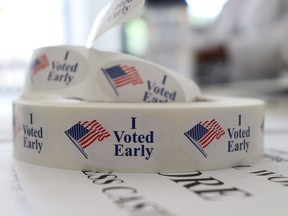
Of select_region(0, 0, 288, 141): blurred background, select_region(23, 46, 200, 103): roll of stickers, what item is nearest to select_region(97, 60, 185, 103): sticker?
select_region(23, 46, 200, 103): roll of stickers

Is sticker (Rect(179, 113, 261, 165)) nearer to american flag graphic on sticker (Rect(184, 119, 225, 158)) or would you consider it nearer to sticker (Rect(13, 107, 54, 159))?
american flag graphic on sticker (Rect(184, 119, 225, 158))

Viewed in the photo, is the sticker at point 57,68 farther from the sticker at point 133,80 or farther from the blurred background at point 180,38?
the blurred background at point 180,38

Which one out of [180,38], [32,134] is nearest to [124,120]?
[32,134]

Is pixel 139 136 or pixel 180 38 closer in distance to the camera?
pixel 139 136

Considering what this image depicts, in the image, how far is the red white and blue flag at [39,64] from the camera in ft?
A: 2.25

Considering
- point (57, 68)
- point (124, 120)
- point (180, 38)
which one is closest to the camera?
point (124, 120)

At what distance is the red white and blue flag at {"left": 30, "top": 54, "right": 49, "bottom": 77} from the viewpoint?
2.25 ft

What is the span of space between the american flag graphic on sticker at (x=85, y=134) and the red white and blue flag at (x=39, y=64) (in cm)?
16

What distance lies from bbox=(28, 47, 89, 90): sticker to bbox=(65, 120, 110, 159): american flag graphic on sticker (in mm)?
106

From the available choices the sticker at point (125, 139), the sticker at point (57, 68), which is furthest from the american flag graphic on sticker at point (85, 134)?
the sticker at point (57, 68)

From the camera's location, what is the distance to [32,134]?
598 mm

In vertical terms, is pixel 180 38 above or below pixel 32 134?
above

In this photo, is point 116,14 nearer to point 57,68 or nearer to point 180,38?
point 57,68

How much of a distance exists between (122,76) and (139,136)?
107 millimetres
